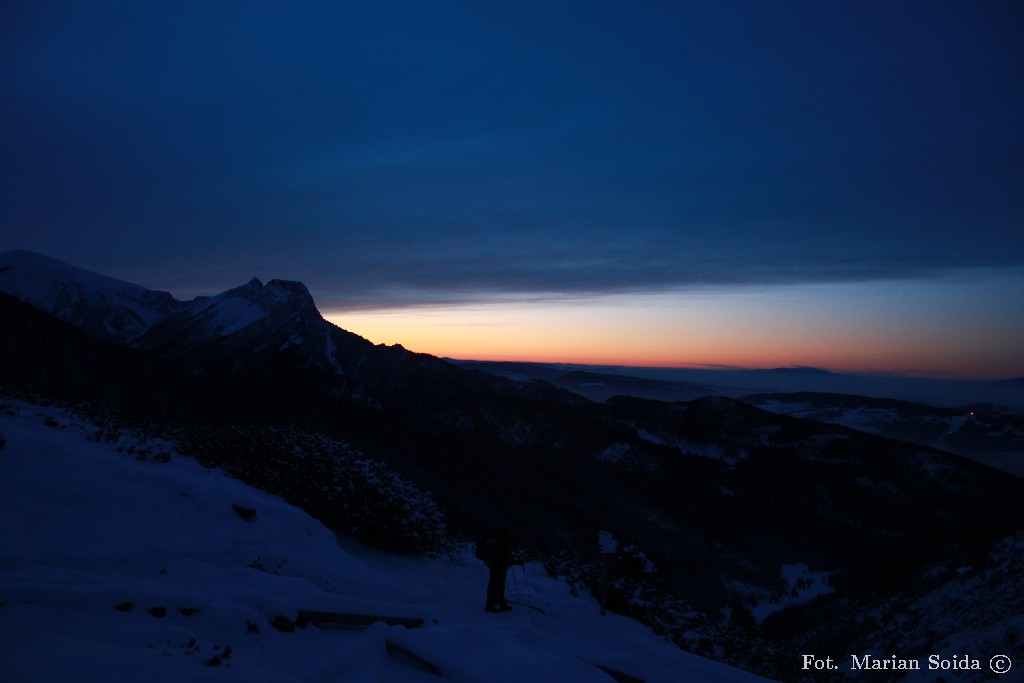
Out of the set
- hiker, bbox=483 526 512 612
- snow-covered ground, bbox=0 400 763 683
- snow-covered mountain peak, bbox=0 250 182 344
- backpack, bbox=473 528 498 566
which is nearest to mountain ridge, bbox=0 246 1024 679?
snow-covered mountain peak, bbox=0 250 182 344

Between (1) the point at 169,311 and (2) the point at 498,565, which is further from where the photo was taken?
(1) the point at 169,311

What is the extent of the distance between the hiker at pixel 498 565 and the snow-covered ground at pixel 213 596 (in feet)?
0.90

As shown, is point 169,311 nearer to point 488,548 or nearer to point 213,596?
point 488,548

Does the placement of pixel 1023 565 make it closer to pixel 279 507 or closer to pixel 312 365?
pixel 279 507

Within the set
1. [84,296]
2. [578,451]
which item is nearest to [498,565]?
[578,451]

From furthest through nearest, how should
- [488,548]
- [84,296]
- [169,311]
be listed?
1. [169,311]
2. [84,296]
3. [488,548]

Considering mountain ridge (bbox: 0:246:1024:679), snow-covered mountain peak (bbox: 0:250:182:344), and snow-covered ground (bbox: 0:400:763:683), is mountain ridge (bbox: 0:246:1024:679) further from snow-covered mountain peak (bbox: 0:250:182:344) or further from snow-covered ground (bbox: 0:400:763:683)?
snow-covered ground (bbox: 0:400:763:683)

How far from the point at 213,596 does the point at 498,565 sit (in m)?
5.55

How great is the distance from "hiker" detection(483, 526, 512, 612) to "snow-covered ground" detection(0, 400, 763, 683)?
273 millimetres

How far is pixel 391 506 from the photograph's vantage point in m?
15.2

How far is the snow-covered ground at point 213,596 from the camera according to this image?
5.04 meters

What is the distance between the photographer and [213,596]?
679cm

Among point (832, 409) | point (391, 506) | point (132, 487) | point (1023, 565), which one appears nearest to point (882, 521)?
point (1023, 565)

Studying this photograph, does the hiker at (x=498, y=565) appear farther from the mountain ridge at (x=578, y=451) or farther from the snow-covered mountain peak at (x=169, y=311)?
the snow-covered mountain peak at (x=169, y=311)
